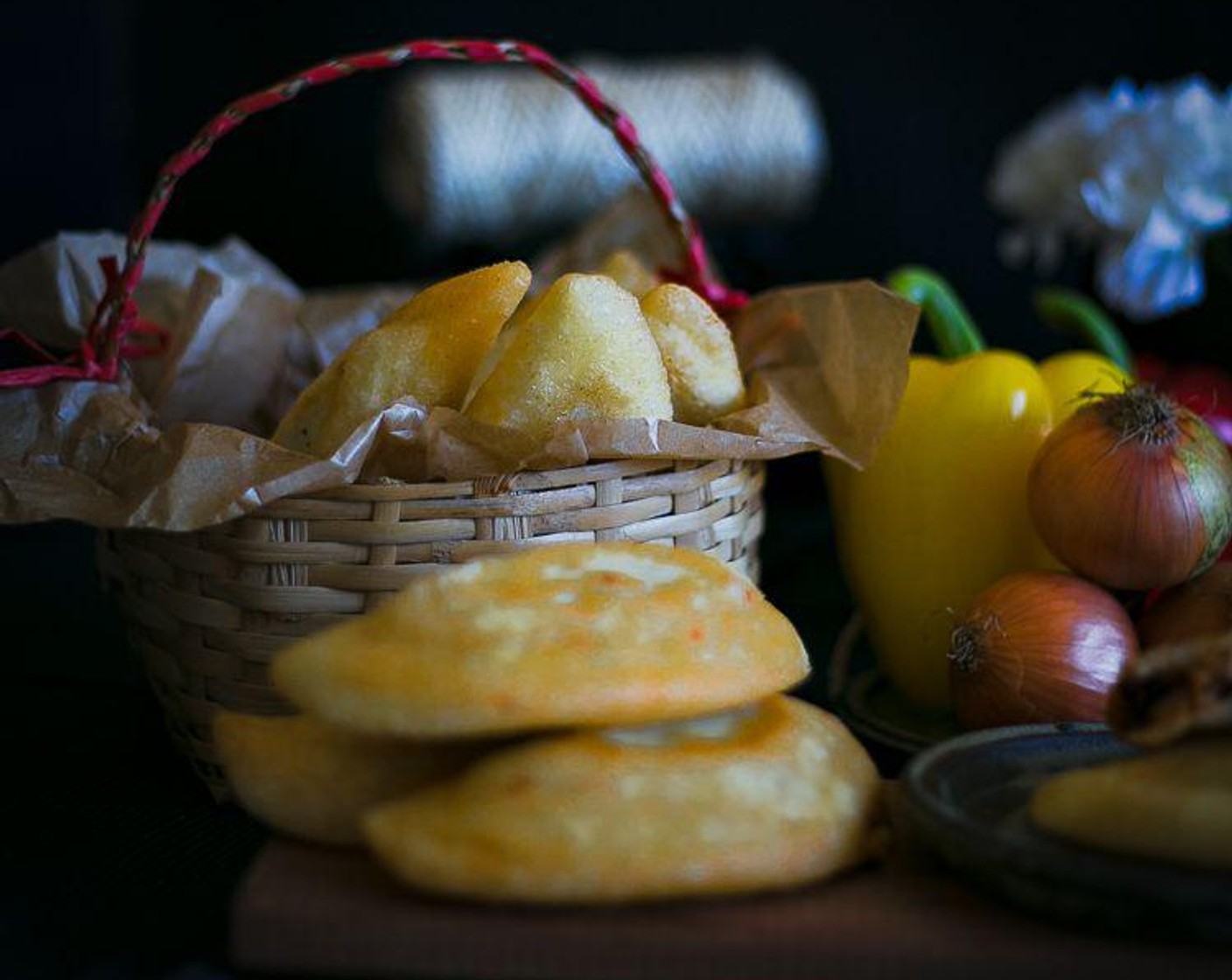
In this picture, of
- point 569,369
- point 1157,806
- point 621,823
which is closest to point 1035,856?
point 1157,806

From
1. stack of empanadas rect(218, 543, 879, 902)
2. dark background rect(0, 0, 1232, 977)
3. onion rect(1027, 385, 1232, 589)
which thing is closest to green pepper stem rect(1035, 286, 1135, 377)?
onion rect(1027, 385, 1232, 589)

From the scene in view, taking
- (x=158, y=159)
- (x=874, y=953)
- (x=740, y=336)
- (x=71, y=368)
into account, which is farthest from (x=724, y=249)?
(x=874, y=953)

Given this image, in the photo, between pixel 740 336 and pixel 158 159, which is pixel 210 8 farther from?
pixel 740 336

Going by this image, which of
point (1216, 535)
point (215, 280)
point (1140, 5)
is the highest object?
point (1140, 5)

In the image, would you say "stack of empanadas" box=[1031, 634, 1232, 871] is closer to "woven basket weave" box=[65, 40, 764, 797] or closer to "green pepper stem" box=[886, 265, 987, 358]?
"woven basket weave" box=[65, 40, 764, 797]

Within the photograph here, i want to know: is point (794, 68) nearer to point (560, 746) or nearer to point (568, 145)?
point (568, 145)

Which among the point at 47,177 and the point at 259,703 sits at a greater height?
the point at 47,177

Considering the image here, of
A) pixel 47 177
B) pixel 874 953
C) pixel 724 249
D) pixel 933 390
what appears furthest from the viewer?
pixel 724 249

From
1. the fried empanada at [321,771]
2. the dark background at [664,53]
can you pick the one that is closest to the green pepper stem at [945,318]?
the fried empanada at [321,771]
